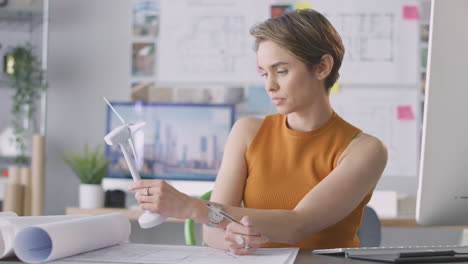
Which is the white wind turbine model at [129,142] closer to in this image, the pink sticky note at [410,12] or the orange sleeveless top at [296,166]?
the orange sleeveless top at [296,166]

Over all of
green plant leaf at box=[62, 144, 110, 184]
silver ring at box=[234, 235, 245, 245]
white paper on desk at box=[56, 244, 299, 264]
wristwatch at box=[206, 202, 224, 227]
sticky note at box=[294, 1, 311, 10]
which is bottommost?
green plant leaf at box=[62, 144, 110, 184]

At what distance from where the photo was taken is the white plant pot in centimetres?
346

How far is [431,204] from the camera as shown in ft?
3.79

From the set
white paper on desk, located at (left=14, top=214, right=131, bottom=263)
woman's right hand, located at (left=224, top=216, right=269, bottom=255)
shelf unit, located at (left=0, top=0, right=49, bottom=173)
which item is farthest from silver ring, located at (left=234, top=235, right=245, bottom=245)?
shelf unit, located at (left=0, top=0, right=49, bottom=173)

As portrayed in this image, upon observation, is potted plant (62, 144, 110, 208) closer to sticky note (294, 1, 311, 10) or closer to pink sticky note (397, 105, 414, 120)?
sticky note (294, 1, 311, 10)

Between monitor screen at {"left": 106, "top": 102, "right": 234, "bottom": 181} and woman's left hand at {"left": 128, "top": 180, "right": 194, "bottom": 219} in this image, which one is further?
monitor screen at {"left": 106, "top": 102, "right": 234, "bottom": 181}

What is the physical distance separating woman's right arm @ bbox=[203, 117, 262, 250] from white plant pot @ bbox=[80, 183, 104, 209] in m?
1.88

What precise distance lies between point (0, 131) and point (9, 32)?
59cm

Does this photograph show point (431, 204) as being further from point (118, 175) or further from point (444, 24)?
point (118, 175)

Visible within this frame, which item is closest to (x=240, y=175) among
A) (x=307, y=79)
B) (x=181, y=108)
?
(x=307, y=79)

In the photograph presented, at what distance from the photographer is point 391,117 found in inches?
145

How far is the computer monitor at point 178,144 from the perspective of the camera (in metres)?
3.64

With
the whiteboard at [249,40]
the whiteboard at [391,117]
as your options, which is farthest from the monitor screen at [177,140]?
the whiteboard at [391,117]

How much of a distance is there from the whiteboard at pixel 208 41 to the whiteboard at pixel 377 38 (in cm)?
43
